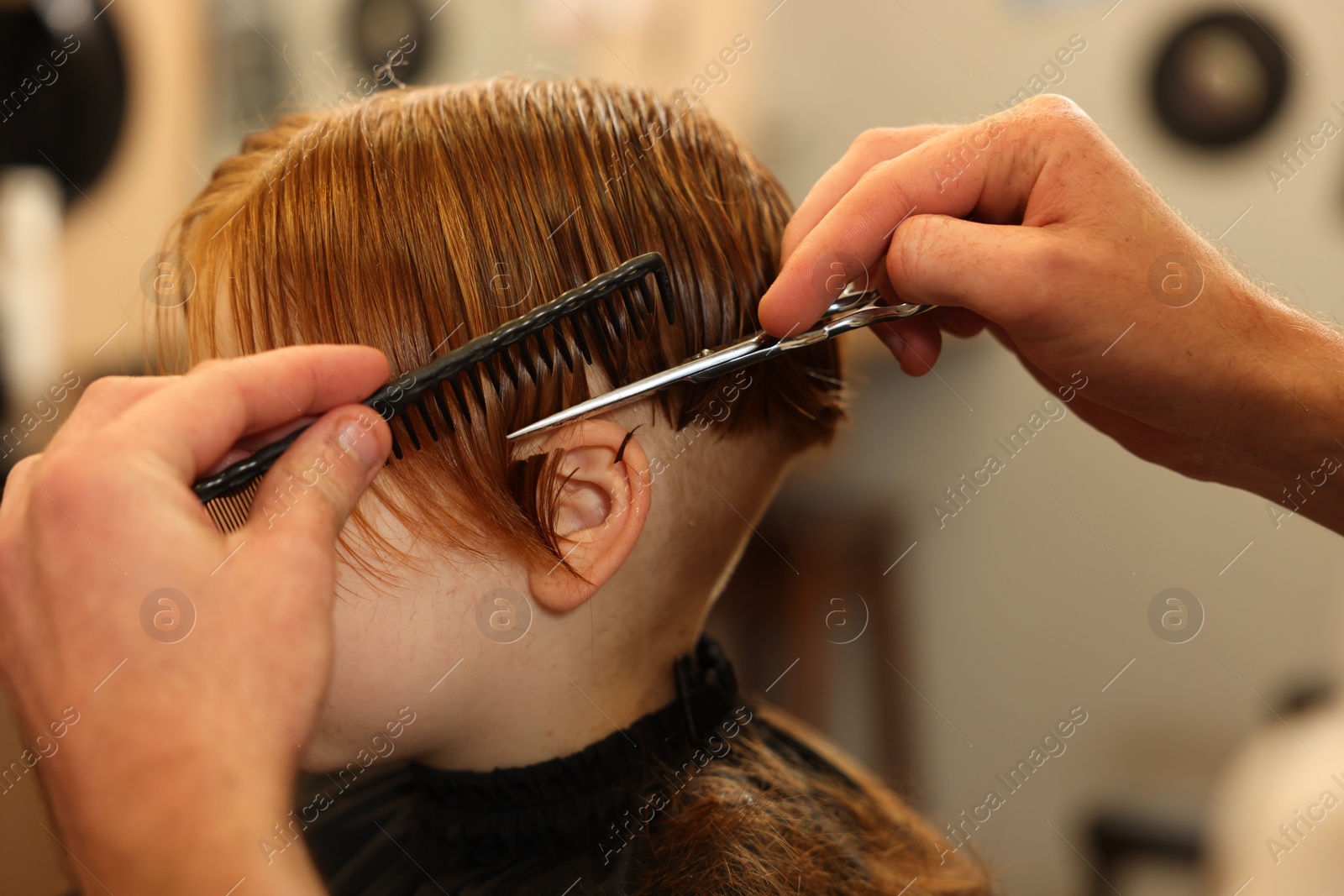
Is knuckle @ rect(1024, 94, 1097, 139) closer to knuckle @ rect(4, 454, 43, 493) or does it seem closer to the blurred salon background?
knuckle @ rect(4, 454, 43, 493)

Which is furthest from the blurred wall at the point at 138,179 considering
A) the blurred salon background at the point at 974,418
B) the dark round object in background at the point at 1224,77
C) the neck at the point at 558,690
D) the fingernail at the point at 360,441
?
the dark round object in background at the point at 1224,77

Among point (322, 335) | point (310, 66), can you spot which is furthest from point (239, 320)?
point (310, 66)

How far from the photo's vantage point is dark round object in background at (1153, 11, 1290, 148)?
5.98ft

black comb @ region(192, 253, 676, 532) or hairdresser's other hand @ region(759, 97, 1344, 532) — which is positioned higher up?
black comb @ region(192, 253, 676, 532)

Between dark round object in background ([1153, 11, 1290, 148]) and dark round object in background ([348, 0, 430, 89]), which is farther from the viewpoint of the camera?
dark round object in background ([348, 0, 430, 89])

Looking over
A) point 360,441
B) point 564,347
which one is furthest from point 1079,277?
point 360,441

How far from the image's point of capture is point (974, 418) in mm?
2133

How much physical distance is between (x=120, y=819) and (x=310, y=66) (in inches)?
103

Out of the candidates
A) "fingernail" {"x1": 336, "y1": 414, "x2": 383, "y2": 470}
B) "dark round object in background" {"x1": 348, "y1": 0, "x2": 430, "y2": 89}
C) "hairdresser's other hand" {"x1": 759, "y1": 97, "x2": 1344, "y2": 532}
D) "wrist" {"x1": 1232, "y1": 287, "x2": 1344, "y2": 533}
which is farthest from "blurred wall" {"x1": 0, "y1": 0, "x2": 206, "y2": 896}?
"wrist" {"x1": 1232, "y1": 287, "x2": 1344, "y2": 533}

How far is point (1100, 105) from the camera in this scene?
1.92m

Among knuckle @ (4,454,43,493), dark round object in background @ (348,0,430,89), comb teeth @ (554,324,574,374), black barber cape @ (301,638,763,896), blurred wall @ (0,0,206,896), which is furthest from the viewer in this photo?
dark round object in background @ (348,0,430,89)

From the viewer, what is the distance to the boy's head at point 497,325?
0.60 m

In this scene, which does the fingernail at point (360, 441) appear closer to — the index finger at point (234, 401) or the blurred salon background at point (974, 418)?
the index finger at point (234, 401)

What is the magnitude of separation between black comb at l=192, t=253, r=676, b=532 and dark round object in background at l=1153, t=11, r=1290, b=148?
180 centimetres
